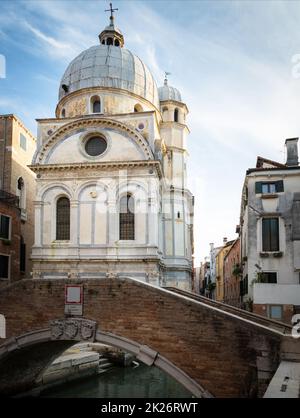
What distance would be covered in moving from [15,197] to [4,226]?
1.98 m

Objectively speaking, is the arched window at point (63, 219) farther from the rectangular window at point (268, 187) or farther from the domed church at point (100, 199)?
the rectangular window at point (268, 187)

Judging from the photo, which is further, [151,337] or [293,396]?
[151,337]

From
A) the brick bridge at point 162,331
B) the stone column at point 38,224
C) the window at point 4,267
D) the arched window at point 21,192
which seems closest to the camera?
the brick bridge at point 162,331

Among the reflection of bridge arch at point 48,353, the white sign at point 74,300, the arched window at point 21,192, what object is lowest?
the reflection of bridge arch at point 48,353

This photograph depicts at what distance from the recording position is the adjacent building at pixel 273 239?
17.7 meters

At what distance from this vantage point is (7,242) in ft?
69.5

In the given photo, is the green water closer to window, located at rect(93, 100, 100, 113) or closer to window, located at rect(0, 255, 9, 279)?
window, located at rect(0, 255, 9, 279)

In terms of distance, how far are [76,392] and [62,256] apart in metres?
7.20

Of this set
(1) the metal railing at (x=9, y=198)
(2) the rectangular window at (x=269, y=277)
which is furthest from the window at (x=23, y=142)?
(2) the rectangular window at (x=269, y=277)

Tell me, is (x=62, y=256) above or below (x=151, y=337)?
above

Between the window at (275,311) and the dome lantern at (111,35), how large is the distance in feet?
71.9

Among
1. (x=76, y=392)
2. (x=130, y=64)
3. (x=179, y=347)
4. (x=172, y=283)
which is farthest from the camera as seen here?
(x=130, y=64)
